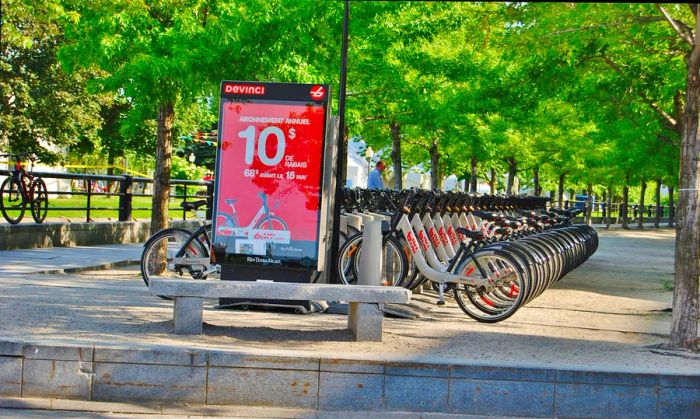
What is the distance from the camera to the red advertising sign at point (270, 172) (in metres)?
10.5

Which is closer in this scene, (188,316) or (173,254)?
(188,316)

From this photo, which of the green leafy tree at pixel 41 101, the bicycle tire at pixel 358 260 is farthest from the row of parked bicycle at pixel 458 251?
the green leafy tree at pixel 41 101

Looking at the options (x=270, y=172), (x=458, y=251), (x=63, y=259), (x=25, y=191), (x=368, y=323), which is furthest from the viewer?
(x=25, y=191)

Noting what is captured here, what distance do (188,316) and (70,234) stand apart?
11210mm

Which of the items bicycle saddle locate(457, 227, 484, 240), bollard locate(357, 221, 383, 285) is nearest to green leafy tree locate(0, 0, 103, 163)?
bicycle saddle locate(457, 227, 484, 240)

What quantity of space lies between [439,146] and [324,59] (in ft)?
85.1

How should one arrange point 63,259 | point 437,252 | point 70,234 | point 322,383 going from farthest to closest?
point 70,234, point 63,259, point 437,252, point 322,383

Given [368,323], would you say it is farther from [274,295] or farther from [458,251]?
[458,251]

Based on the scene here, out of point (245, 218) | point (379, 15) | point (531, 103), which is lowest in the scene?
point (245, 218)

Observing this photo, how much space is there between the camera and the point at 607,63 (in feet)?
51.3

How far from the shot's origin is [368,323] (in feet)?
29.9

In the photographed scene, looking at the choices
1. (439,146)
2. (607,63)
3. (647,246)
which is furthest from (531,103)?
(439,146)

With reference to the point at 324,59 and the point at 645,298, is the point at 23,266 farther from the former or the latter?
the point at 645,298

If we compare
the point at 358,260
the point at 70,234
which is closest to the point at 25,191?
the point at 70,234
